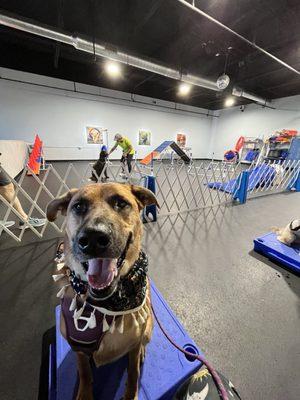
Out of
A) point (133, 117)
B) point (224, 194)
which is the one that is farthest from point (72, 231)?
point (133, 117)

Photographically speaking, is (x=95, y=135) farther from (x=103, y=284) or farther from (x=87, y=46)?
(x=103, y=284)

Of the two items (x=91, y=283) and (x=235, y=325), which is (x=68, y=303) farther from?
(x=235, y=325)

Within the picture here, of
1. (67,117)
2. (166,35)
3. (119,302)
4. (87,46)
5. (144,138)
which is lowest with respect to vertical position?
(119,302)

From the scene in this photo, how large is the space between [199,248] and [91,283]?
214 centimetres

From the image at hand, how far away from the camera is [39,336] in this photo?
134cm

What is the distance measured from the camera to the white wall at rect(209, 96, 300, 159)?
36.9 ft

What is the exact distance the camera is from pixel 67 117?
10.5 meters

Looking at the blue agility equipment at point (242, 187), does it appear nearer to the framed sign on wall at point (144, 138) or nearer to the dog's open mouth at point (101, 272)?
the dog's open mouth at point (101, 272)

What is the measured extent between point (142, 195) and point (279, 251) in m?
2.11

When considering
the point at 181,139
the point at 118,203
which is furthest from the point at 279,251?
the point at 181,139

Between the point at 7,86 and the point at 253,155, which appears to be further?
the point at 253,155

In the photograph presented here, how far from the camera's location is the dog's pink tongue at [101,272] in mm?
772

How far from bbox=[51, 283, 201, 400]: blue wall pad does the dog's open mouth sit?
0.69 meters

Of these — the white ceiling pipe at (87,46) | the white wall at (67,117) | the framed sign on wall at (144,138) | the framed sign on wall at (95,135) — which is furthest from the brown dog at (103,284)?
the framed sign on wall at (144,138)
